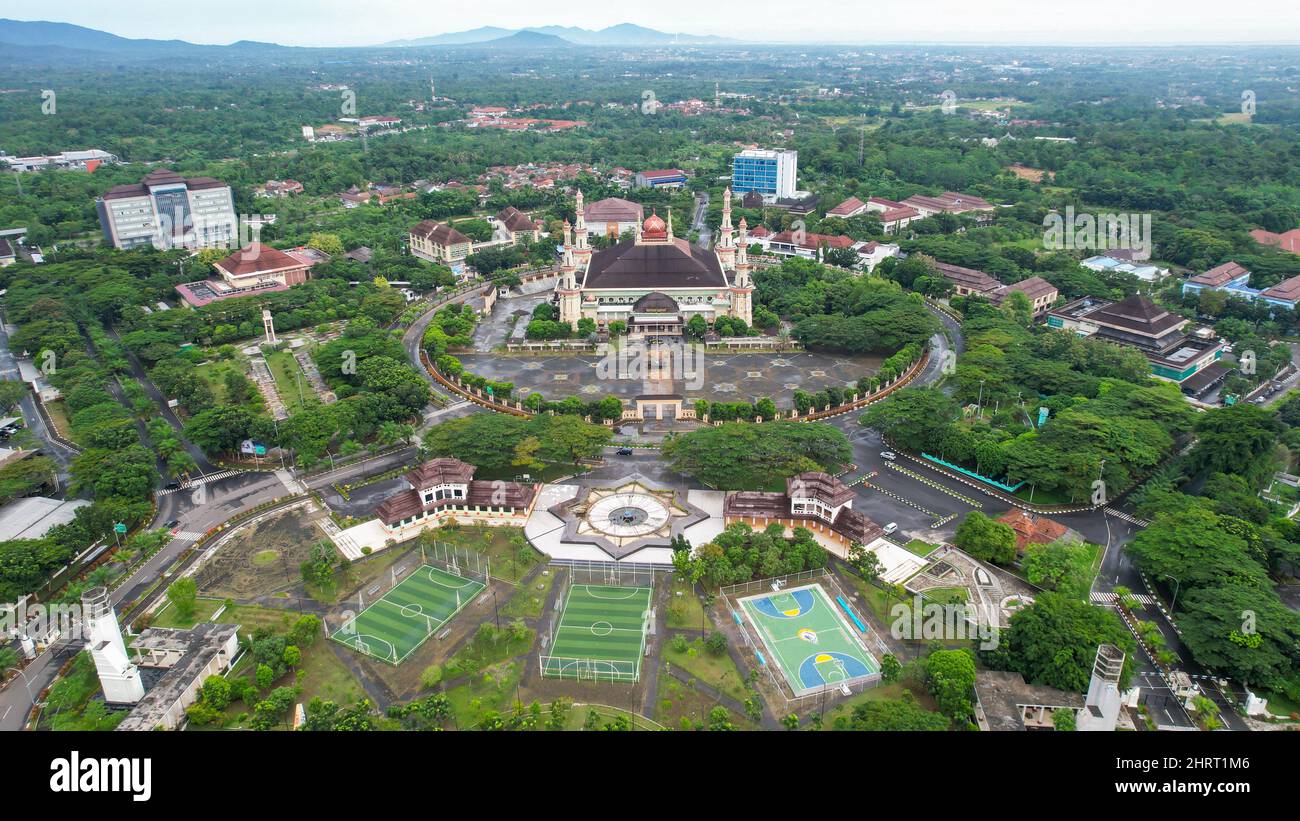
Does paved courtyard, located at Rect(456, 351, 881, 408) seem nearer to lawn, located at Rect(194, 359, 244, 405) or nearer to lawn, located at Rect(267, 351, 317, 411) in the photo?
lawn, located at Rect(267, 351, 317, 411)

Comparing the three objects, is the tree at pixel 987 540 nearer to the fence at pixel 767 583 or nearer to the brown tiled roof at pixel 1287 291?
the fence at pixel 767 583

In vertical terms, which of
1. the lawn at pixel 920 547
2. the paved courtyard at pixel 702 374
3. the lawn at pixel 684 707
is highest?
the paved courtyard at pixel 702 374

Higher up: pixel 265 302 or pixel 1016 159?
pixel 1016 159

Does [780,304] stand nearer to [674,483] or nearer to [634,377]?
[634,377]

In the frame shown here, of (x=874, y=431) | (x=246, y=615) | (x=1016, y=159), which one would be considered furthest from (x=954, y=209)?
(x=246, y=615)

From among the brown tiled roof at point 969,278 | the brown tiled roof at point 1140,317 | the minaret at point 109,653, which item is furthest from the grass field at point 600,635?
the brown tiled roof at point 969,278
